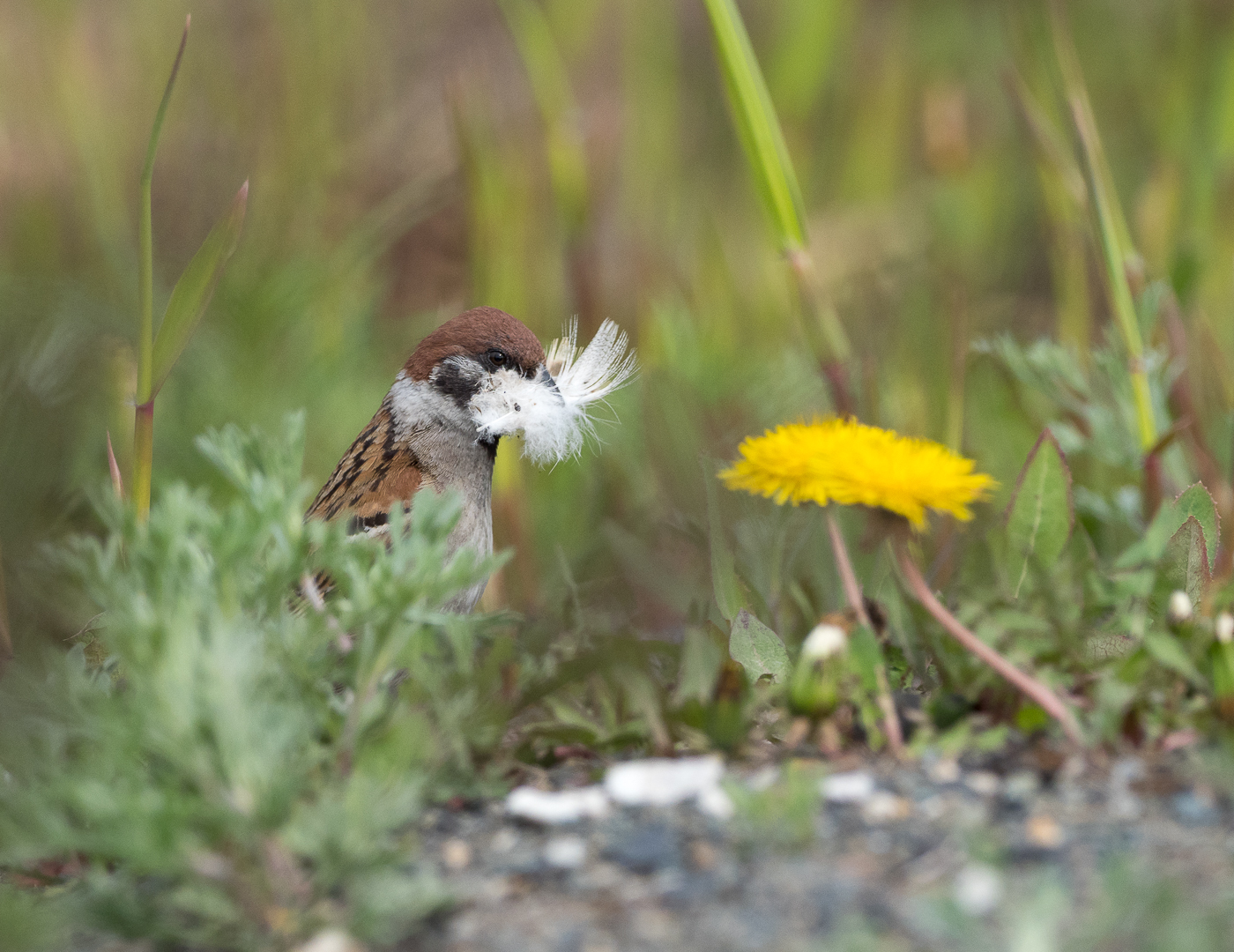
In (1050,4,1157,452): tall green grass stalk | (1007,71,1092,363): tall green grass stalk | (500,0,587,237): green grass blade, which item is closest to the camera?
(1050,4,1157,452): tall green grass stalk

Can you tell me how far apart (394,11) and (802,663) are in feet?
21.4

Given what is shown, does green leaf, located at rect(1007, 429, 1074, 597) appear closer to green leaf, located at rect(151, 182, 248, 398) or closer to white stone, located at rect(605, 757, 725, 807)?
white stone, located at rect(605, 757, 725, 807)

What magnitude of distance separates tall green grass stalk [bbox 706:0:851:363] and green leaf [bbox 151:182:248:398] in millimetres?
993

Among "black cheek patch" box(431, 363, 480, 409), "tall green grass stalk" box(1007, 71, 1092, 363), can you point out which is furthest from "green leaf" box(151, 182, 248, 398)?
"tall green grass stalk" box(1007, 71, 1092, 363)

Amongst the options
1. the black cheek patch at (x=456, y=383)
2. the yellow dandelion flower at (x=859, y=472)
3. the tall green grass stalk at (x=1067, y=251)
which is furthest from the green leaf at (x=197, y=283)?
the tall green grass stalk at (x=1067, y=251)

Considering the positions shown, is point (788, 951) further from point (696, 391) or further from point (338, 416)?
point (338, 416)

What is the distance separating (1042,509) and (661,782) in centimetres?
84

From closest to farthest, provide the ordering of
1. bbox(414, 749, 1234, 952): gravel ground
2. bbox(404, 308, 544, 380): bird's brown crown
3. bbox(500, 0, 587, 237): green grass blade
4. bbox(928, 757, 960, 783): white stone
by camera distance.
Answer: bbox(414, 749, 1234, 952): gravel ground → bbox(928, 757, 960, 783): white stone → bbox(404, 308, 544, 380): bird's brown crown → bbox(500, 0, 587, 237): green grass blade

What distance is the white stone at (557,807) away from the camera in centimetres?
159

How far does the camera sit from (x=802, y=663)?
5.46 ft

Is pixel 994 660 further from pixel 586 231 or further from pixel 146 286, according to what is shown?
pixel 586 231

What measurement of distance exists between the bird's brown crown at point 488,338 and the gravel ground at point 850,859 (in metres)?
0.96

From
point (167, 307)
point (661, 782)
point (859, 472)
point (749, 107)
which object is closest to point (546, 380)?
point (749, 107)

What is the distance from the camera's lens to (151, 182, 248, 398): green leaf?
6.01 feet
